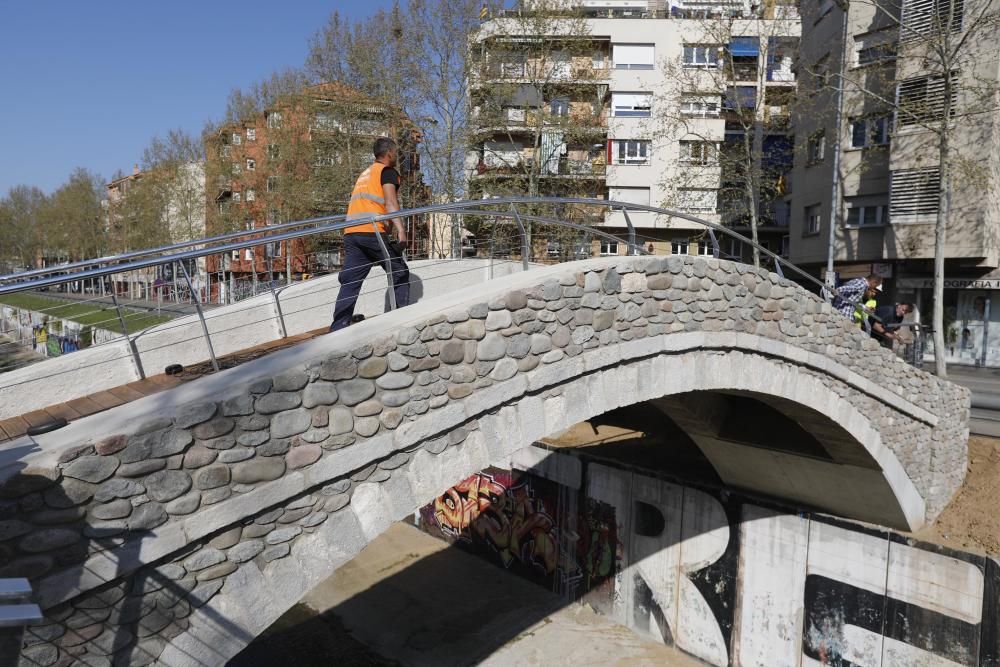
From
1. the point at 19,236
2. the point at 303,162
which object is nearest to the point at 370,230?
the point at 303,162

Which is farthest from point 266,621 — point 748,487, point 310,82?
point 310,82

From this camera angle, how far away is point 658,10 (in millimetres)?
27953

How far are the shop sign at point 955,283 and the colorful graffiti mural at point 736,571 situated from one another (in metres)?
13.1

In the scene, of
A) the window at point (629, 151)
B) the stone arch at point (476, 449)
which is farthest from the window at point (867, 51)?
the stone arch at point (476, 449)

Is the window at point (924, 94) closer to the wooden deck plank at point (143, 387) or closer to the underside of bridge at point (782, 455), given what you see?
the underside of bridge at point (782, 455)

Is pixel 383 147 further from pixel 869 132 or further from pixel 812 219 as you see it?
pixel 812 219

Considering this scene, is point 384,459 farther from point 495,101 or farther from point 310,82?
point 310,82

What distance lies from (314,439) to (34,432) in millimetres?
1257

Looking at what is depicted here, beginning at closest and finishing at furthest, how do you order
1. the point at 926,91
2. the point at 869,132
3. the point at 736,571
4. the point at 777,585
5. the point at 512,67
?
1. the point at 777,585
2. the point at 736,571
3. the point at 926,91
4. the point at 512,67
5. the point at 869,132

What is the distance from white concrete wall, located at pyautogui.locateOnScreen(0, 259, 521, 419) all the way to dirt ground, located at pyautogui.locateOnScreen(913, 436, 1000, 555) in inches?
286

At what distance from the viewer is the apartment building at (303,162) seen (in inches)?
749

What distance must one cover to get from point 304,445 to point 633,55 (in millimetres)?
26457

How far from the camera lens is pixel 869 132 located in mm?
19344

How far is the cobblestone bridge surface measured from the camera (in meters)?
2.87
